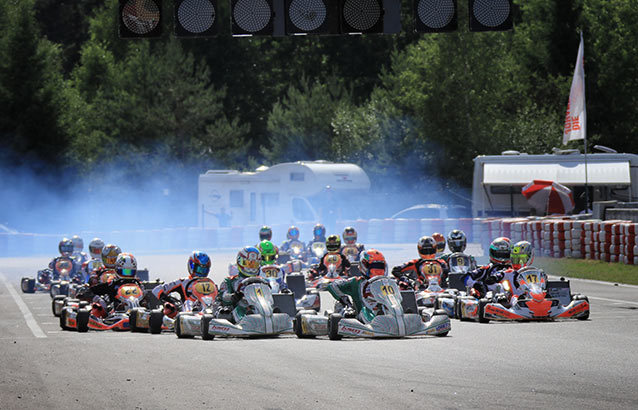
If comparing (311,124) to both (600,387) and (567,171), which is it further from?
(600,387)

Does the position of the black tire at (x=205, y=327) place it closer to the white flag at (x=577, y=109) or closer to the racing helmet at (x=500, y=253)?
the racing helmet at (x=500, y=253)

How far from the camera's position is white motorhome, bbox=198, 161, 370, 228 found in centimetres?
4281

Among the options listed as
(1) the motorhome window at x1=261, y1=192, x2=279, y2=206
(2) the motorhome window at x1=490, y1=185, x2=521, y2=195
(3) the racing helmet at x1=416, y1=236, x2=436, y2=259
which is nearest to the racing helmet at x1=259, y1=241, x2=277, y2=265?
(3) the racing helmet at x1=416, y1=236, x2=436, y2=259

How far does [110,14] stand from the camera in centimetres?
7100

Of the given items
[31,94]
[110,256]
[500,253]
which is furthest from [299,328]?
[31,94]

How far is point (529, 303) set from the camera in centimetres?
1490

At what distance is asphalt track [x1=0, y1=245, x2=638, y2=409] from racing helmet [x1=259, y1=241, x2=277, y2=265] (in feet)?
10.8

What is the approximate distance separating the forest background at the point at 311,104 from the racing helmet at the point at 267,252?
3340cm

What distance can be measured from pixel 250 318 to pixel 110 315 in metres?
2.55

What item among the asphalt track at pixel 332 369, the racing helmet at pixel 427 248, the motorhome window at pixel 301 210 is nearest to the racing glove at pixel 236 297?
the asphalt track at pixel 332 369

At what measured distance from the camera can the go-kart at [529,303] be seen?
1489cm

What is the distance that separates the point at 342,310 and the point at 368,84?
5546 cm

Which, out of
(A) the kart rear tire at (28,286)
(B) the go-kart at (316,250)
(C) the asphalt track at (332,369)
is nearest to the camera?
(C) the asphalt track at (332,369)

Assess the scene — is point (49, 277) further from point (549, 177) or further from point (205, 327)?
point (549, 177)
